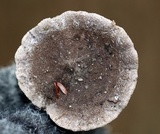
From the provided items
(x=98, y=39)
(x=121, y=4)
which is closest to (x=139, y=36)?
(x=121, y=4)

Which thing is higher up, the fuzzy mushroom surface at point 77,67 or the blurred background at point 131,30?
the fuzzy mushroom surface at point 77,67

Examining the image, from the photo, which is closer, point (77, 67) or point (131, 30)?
point (77, 67)

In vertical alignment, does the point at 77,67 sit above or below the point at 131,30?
above

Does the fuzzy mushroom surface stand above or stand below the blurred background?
above

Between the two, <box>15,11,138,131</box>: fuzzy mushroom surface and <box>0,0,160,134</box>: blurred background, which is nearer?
<box>15,11,138,131</box>: fuzzy mushroom surface

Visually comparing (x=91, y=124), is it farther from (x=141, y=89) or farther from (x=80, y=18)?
(x=141, y=89)
